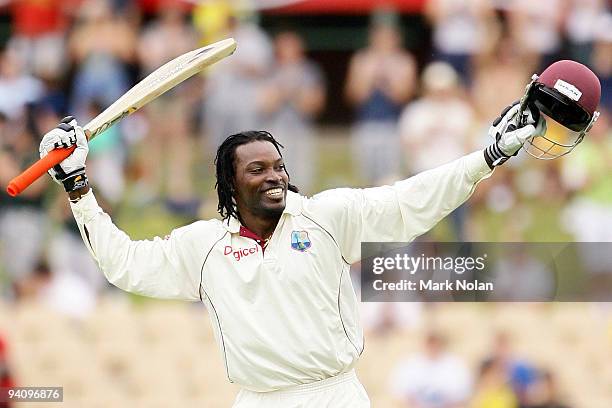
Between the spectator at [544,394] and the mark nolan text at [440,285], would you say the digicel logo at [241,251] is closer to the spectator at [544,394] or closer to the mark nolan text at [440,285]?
the mark nolan text at [440,285]

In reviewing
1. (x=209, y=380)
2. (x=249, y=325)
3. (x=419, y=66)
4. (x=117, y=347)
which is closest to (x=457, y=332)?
(x=209, y=380)

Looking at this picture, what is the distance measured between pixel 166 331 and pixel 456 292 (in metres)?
3.07

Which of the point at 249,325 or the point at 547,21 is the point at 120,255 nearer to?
the point at 249,325

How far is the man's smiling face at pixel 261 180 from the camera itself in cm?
554

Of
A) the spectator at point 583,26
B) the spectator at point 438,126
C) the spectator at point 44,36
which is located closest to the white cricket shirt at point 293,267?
the spectator at point 438,126

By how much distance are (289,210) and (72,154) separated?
0.91m

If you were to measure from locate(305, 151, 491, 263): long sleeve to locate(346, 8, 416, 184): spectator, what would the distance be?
18.0ft

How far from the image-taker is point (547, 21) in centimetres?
1156

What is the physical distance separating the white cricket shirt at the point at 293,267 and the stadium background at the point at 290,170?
3.20 m

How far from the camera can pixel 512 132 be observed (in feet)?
17.4

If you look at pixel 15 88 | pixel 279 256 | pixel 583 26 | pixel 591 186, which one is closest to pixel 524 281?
pixel 591 186

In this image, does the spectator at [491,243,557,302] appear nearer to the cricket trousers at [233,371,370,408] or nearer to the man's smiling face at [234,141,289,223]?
the cricket trousers at [233,371,370,408]

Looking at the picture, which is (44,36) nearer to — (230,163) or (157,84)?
(157,84)

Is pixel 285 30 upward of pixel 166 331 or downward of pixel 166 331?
upward
